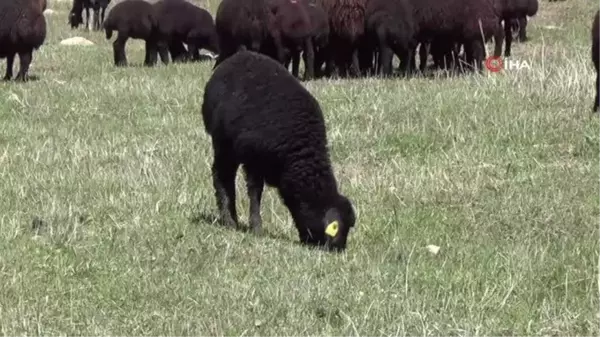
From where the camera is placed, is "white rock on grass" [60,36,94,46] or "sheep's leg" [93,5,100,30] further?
"sheep's leg" [93,5,100,30]

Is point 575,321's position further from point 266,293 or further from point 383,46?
point 383,46

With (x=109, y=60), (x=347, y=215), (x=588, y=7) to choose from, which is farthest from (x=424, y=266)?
(x=588, y=7)

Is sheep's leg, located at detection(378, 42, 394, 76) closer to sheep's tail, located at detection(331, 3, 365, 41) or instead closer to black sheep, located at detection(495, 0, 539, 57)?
sheep's tail, located at detection(331, 3, 365, 41)

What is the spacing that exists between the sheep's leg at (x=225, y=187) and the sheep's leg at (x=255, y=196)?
0.18 m

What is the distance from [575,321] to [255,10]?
11.2 metres

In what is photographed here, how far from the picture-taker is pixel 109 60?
65.6 ft

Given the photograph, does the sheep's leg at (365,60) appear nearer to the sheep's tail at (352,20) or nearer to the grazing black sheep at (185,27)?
the sheep's tail at (352,20)

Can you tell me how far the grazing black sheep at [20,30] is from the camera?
605 inches

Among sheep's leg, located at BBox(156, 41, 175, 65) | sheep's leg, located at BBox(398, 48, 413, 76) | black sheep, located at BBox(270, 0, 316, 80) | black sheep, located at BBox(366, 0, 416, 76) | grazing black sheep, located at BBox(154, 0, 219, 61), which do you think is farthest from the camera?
grazing black sheep, located at BBox(154, 0, 219, 61)

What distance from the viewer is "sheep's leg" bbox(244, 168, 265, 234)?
265 inches

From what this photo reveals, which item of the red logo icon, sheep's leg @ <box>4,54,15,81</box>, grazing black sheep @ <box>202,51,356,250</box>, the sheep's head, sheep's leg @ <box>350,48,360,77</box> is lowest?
the red logo icon

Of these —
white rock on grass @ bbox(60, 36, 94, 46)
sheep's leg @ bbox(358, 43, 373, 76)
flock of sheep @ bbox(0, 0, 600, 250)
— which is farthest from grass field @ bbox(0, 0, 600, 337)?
white rock on grass @ bbox(60, 36, 94, 46)

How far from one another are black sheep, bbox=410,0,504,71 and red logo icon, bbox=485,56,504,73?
0.49 ft

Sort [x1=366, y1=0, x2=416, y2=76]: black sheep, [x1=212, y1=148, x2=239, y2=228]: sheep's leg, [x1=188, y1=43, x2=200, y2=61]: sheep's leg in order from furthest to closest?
[x1=188, y1=43, x2=200, y2=61]: sheep's leg, [x1=366, y1=0, x2=416, y2=76]: black sheep, [x1=212, y1=148, x2=239, y2=228]: sheep's leg
